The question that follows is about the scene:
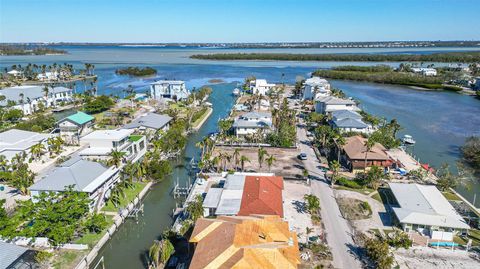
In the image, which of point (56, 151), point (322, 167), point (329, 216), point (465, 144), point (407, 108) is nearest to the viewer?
point (329, 216)

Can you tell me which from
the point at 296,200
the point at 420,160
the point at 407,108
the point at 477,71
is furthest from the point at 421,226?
the point at 477,71

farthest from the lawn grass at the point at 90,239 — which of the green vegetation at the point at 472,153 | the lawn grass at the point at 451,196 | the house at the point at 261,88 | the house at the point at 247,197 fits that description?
Result: the house at the point at 261,88

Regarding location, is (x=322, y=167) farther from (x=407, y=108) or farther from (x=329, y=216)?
(x=407, y=108)

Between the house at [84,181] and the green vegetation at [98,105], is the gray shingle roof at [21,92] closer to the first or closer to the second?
the green vegetation at [98,105]

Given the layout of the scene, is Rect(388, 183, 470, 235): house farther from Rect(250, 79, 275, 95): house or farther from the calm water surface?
Rect(250, 79, 275, 95): house

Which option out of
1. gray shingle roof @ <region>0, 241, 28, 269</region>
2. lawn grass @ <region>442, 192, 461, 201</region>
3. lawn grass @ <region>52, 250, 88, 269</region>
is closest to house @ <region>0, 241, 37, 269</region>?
gray shingle roof @ <region>0, 241, 28, 269</region>

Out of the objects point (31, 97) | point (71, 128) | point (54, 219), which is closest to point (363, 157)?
point (54, 219)

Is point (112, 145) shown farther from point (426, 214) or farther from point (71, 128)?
point (426, 214)
